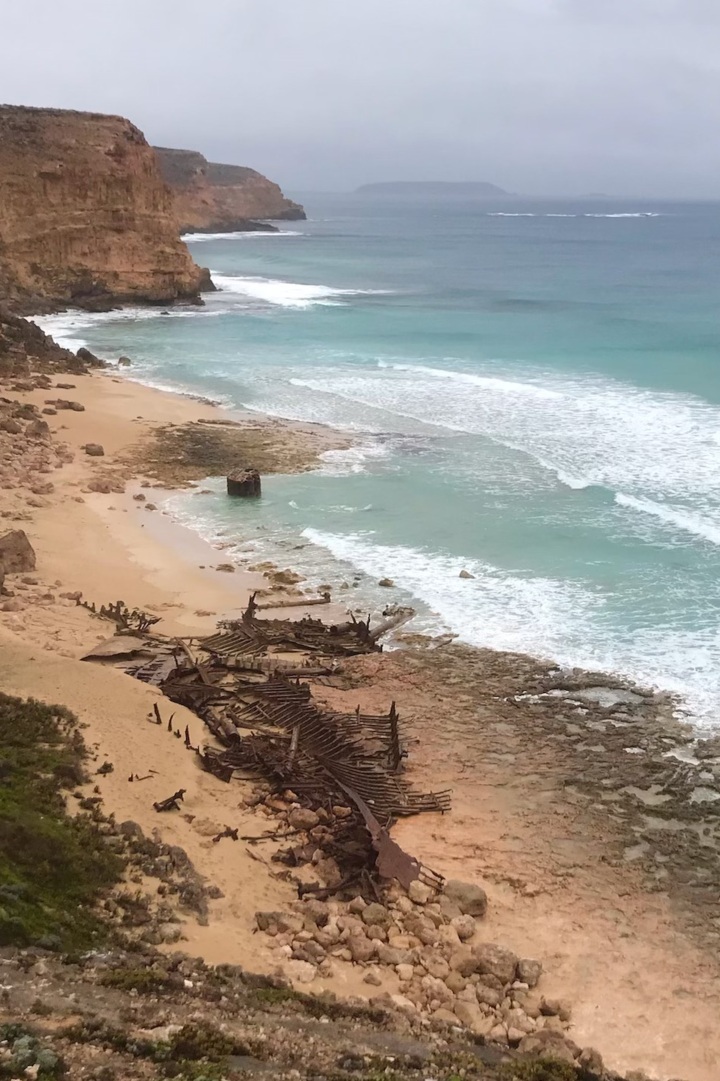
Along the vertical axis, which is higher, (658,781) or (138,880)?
(138,880)

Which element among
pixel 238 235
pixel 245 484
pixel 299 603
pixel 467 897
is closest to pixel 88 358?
pixel 245 484

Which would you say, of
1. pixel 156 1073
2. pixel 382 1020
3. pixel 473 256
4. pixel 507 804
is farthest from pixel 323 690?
pixel 473 256

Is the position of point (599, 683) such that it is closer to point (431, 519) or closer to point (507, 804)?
point (507, 804)

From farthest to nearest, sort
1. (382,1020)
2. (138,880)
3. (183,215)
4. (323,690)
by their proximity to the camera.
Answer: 1. (183,215)
2. (323,690)
3. (138,880)
4. (382,1020)

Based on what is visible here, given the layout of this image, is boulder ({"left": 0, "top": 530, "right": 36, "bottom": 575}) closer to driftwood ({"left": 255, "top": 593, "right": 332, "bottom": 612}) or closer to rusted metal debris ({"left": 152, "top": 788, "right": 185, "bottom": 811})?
driftwood ({"left": 255, "top": 593, "right": 332, "bottom": 612})

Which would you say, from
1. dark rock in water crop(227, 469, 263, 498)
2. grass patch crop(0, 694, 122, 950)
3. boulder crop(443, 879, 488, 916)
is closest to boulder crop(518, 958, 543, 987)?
boulder crop(443, 879, 488, 916)

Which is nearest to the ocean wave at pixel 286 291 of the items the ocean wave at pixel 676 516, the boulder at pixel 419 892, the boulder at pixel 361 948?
the ocean wave at pixel 676 516

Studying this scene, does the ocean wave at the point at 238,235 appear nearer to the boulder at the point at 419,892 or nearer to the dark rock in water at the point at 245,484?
the dark rock in water at the point at 245,484
